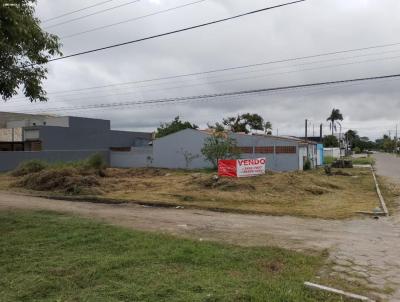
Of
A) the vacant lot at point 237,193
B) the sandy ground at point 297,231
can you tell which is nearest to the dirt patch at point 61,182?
the vacant lot at point 237,193

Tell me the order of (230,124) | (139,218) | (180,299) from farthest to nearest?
(230,124) → (139,218) → (180,299)

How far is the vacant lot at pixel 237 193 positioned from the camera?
17.0 meters

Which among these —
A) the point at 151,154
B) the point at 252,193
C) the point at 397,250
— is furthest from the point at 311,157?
the point at 397,250

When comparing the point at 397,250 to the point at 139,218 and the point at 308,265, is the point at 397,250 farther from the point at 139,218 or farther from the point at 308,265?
the point at 139,218

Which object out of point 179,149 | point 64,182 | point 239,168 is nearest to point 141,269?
point 64,182

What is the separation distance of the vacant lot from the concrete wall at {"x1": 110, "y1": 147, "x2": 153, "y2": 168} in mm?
19730

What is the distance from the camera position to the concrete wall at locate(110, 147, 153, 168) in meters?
48.4

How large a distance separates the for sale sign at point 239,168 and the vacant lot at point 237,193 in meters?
1.88

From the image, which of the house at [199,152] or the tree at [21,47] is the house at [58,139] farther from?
the tree at [21,47]

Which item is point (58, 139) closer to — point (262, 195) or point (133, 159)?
point (133, 159)

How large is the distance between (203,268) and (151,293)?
1535 millimetres

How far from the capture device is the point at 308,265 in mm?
7836

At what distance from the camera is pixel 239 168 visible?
26188 millimetres

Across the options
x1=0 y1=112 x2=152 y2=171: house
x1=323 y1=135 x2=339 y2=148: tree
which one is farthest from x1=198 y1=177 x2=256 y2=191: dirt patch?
x1=323 y1=135 x2=339 y2=148: tree
